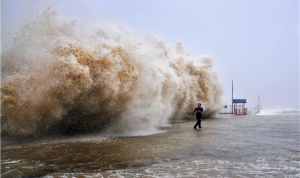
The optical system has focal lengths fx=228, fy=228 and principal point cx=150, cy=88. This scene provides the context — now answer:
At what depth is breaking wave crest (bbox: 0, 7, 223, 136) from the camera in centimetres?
827

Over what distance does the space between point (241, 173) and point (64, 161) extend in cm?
387

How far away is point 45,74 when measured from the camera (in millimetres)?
8273

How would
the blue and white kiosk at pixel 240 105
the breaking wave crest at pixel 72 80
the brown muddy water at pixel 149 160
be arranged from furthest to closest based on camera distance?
the blue and white kiosk at pixel 240 105
the breaking wave crest at pixel 72 80
the brown muddy water at pixel 149 160

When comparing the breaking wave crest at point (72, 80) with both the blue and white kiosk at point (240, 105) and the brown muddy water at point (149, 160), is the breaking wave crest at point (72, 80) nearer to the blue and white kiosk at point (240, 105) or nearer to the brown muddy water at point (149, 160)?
the brown muddy water at point (149, 160)

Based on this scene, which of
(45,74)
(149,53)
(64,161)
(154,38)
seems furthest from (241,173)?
(154,38)

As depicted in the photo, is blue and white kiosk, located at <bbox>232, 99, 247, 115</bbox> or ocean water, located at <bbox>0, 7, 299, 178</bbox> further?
blue and white kiosk, located at <bbox>232, 99, 247, 115</bbox>

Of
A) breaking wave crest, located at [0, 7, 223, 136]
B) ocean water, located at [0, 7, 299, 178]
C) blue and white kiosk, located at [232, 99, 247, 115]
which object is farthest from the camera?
blue and white kiosk, located at [232, 99, 247, 115]

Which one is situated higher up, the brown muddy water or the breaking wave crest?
the breaking wave crest

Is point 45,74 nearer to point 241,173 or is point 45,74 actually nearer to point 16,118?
point 16,118

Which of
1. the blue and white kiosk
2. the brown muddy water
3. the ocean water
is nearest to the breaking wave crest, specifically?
the ocean water

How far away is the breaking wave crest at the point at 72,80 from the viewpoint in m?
8.27

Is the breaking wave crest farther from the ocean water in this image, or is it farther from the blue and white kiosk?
the blue and white kiosk

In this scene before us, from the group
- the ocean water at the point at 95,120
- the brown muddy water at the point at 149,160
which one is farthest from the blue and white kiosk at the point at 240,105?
the brown muddy water at the point at 149,160

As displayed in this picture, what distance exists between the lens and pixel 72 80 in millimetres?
8297
